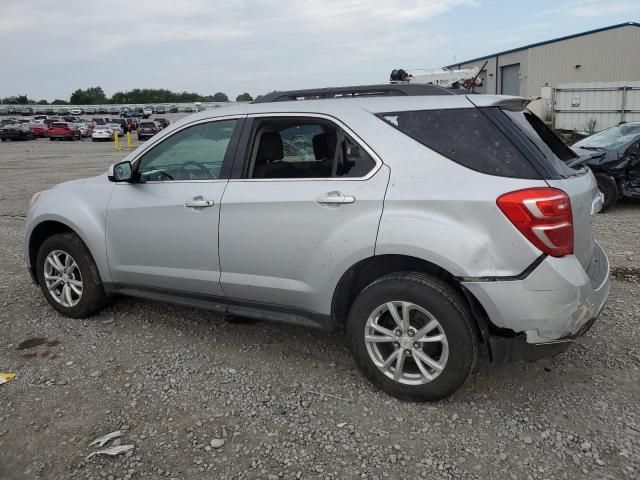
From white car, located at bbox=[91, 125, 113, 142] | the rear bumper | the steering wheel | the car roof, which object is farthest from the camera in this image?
white car, located at bbox=[91, 125, 113, 142]

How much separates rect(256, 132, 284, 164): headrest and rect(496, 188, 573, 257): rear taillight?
1.57 metres

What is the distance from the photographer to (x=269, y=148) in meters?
3.68

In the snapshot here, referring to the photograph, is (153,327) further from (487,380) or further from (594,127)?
(594,127)

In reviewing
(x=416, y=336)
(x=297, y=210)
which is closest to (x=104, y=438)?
(x=297, y=210)

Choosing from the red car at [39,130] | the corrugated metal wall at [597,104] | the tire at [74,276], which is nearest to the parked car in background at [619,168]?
the tire at [74,276]

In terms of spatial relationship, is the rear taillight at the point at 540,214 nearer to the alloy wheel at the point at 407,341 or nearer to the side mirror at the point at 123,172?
the alloy wheel at the point at 407,341

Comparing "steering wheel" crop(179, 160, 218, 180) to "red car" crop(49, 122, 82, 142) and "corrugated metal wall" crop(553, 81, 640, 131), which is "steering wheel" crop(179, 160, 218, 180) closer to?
"corrugated metal wall" crop(553, 81, 640, 131)

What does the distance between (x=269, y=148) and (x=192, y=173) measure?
0.64 metres

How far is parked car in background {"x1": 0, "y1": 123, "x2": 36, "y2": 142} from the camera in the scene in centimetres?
3956

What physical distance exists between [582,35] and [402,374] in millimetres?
34290

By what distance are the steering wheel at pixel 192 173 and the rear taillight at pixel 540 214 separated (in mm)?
1966

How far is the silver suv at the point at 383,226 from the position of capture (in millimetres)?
2801

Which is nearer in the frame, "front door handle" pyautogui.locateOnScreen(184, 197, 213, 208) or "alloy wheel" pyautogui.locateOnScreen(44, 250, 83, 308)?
"front door handle" pyautogui.locateOnScreen(184, 197, 213, 208)

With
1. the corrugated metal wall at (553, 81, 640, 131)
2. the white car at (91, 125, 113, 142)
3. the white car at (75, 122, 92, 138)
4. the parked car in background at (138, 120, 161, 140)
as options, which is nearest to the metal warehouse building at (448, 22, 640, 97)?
the corrugated metal wall at (553, 81, 640, 131)
